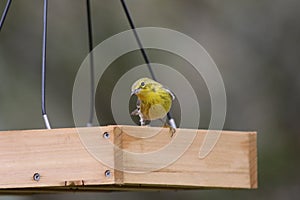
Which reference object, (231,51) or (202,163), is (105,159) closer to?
(202,163)

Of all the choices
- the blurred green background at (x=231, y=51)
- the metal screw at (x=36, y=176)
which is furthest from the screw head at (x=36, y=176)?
the blurred green background at (x=231, y=51)

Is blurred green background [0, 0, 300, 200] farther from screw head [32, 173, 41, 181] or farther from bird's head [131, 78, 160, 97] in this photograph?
screw head [32, 173, 41, 181]

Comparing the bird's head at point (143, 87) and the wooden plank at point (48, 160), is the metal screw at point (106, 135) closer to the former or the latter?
the wooden plank at point (48, 160)

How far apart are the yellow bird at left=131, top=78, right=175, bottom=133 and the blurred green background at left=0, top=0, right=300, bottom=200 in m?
3.60

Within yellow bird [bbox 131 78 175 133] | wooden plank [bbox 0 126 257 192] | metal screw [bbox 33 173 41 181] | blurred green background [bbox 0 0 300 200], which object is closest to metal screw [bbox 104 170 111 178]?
wooden plank [bbox 0 126 257 192]

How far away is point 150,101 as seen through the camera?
3.98 metres

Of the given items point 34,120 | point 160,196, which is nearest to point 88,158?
point 34,120

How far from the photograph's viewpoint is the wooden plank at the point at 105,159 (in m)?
3.56

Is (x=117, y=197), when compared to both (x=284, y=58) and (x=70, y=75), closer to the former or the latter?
(x=70, y=75)

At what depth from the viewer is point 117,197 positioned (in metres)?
7.78

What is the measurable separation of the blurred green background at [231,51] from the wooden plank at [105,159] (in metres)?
3.75

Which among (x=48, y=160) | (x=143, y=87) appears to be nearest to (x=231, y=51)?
(x=143, y=87)

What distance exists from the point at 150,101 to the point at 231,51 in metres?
4.23

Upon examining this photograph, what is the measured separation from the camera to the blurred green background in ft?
25.3
